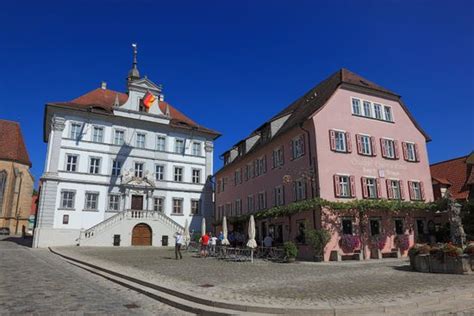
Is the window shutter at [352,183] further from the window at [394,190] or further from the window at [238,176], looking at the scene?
the window at [238,176]

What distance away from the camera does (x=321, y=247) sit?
20812 mm

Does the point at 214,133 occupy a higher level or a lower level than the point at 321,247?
higher

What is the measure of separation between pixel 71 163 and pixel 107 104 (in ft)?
27.2

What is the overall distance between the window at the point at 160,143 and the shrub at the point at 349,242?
24.2 metres

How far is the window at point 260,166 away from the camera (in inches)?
1215

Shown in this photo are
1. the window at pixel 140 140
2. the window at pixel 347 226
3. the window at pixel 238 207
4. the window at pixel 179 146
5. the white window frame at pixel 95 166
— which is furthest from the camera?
the window at pixel 179 146

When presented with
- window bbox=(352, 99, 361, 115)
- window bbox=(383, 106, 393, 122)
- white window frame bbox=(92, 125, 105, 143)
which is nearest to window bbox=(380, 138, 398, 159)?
window bbox=(383, 106, 393, 122)

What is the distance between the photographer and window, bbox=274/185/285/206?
27142 millimetres

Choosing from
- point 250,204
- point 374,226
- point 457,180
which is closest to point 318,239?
point 374,226

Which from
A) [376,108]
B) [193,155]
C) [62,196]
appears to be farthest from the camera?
[193,155]

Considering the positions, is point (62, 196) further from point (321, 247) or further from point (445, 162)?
point (445, 162)

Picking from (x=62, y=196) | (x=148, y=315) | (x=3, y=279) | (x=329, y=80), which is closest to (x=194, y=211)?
(x=62, y=196)

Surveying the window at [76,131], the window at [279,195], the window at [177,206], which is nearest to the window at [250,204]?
the window at [279,195]

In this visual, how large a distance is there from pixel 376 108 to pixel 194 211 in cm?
2290
